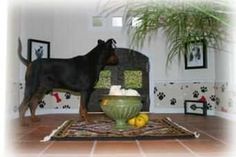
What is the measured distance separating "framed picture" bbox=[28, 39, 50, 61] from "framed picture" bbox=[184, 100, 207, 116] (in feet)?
6.63

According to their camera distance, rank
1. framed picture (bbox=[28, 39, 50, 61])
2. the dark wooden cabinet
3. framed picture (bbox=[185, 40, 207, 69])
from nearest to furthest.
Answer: framed picture (bbox=[28, 39, 50, 61])
framed picture (bbox=[185, 40, 207, 69])
the dark wooden cabinet

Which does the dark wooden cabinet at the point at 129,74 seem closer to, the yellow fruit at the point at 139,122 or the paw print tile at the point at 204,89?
the paw print tile at the point at 204,89

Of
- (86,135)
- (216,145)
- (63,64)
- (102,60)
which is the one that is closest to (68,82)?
(63,64)

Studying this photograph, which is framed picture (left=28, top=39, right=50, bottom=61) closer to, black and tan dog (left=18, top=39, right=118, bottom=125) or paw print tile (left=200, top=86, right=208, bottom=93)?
black and tan dog (left=18, top=39, right=118, bottom=125)

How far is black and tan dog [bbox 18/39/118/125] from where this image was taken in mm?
A: 2592

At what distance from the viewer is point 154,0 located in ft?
2.44

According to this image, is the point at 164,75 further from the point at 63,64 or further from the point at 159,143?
the point at 159,143

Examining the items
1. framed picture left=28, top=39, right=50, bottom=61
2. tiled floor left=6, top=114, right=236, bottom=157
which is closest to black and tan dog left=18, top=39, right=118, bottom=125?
tiled floor left=6, top=114, right=236, bottom=157

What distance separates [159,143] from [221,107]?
1.98 metres

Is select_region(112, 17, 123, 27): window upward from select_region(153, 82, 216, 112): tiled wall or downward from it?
upward

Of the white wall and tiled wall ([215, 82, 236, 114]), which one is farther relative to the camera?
the white wall

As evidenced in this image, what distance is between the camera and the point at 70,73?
8.75 ft

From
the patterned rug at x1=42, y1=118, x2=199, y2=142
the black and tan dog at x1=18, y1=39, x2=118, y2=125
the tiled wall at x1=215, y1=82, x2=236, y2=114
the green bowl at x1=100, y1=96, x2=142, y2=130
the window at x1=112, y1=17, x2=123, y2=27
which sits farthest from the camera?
the window at x1=112, y1=17, x2=123, y2=27

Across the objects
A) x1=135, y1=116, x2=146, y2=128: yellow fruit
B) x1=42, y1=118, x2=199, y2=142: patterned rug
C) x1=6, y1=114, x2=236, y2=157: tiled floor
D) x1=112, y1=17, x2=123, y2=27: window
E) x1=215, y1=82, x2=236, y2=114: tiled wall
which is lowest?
x1=6, y1=114, x2=236, y2=157: tiled floor
